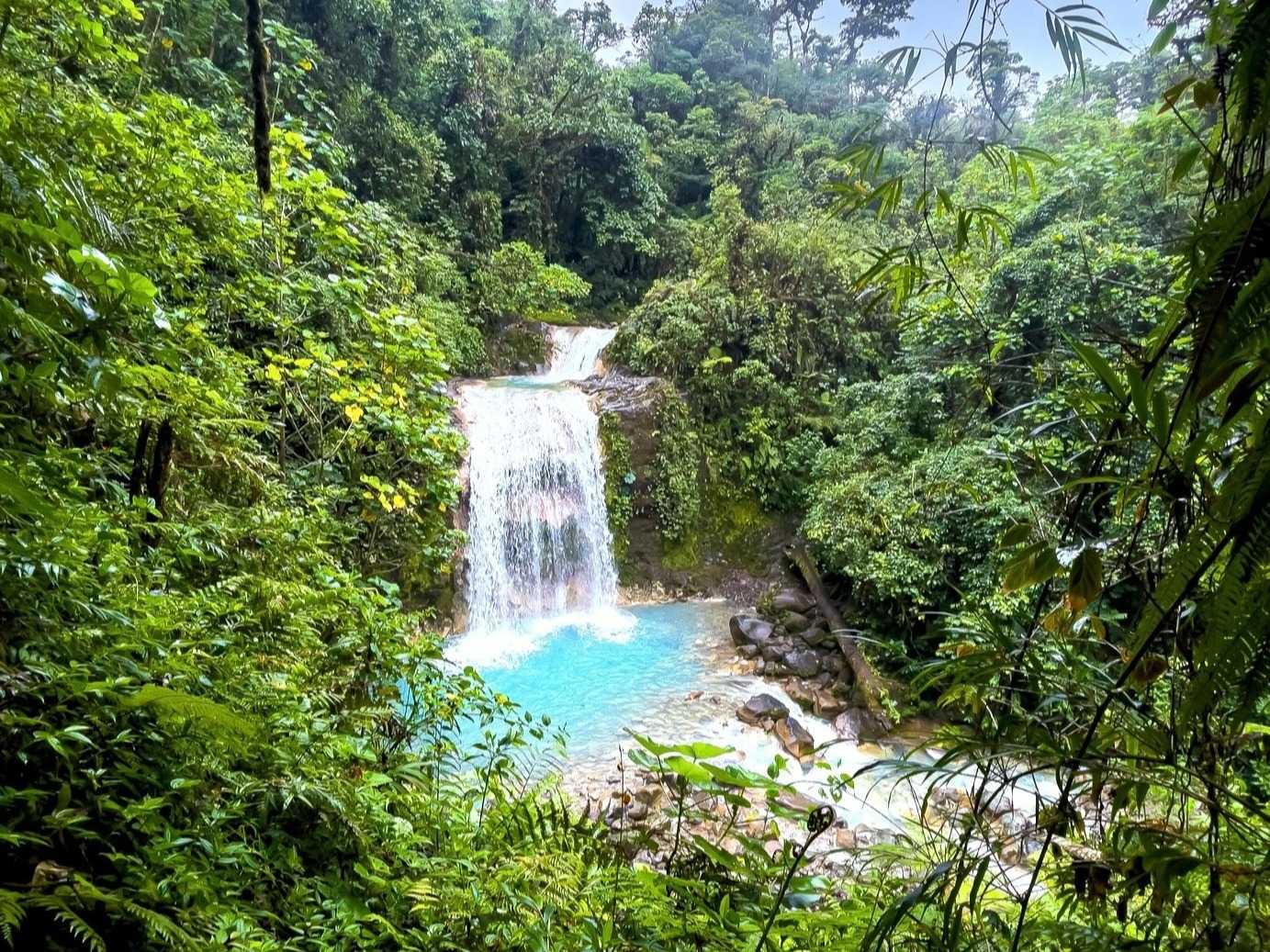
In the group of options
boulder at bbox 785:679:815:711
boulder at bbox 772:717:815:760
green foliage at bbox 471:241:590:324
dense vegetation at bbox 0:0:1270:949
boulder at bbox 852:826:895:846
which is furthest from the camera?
green foliage at bbox 471:241:590:324

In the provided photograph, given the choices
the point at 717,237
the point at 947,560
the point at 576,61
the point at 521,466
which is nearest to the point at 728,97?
the point at 576,61

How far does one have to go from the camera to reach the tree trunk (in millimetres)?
6387

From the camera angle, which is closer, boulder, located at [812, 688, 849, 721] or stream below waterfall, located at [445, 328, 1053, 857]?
stream below waterfall, located at [445, 328, 1053, 857]

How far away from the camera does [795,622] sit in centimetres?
799

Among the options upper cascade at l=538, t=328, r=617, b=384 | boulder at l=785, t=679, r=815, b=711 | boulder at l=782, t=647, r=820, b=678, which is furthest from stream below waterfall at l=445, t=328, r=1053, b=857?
upper cascade at l=538, t=328, r=617, b=384

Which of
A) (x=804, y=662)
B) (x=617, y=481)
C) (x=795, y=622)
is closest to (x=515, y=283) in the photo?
(x=617, y=481)

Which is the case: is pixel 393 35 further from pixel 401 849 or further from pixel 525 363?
pixel 401 849

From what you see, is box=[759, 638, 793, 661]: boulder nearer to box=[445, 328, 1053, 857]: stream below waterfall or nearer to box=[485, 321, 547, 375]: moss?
box=[445, 328, 1053, 857]: stream below waterfall

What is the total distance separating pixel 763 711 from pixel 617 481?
15.0 ft

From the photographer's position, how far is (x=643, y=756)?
5.56 ft

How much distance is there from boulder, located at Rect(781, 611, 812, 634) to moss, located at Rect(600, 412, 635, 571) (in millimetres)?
2698

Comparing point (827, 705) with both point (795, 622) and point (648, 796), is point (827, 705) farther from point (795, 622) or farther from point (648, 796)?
point (648, 796)

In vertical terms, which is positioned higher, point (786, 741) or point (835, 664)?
point (835, 664)

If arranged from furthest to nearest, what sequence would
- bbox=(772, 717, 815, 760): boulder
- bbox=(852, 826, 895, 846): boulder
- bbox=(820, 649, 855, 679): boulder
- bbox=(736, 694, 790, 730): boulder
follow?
bbox=(820, 649, 855, 679): boulder → bbox=(736, 694, 790, 730): boulder → bbox=(772, 717, 815, 760): boulder → bbox=(852, 826, 895, 846): boulder
